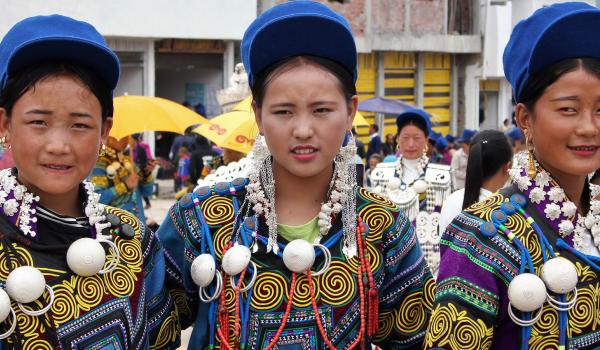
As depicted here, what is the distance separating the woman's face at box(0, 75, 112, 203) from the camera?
2691 mm

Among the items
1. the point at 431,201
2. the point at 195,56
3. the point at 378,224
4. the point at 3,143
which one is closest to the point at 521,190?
the point at 378,224

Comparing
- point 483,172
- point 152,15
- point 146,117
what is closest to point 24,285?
point 483,172

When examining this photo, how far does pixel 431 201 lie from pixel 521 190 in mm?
4776

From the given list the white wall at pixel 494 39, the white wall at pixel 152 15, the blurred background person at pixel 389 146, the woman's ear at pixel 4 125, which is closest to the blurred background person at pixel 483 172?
the woman's ear at pixel 4 125

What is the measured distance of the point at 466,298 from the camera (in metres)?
2.63

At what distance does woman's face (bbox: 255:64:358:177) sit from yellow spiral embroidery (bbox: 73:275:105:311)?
69 cm

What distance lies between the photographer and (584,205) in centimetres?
291

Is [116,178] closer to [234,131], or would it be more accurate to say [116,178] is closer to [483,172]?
[234,131]

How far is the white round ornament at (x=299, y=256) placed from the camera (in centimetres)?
287

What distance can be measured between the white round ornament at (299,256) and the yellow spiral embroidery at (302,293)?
4 cm

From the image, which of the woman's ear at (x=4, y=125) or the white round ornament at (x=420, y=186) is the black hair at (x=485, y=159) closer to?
the white round ornament at (x=420, y=186)

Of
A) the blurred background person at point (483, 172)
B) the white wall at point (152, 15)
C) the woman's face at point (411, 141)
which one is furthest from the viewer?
the white wall at point (152, 15)

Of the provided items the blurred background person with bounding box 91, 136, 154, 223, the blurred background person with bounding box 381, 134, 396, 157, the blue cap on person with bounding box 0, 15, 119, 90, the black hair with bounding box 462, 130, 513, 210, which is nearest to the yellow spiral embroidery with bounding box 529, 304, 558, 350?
the blue cap on person with bounding box 0, 15, 119, 90

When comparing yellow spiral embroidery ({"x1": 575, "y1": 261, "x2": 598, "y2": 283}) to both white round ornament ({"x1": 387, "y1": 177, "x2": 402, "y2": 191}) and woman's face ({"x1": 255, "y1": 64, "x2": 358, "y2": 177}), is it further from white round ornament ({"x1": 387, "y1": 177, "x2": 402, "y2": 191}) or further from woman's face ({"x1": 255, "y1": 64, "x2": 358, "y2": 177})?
white round ornament ({"x1": 387, "y1": 177, "x2": 402, "y2": 191})
